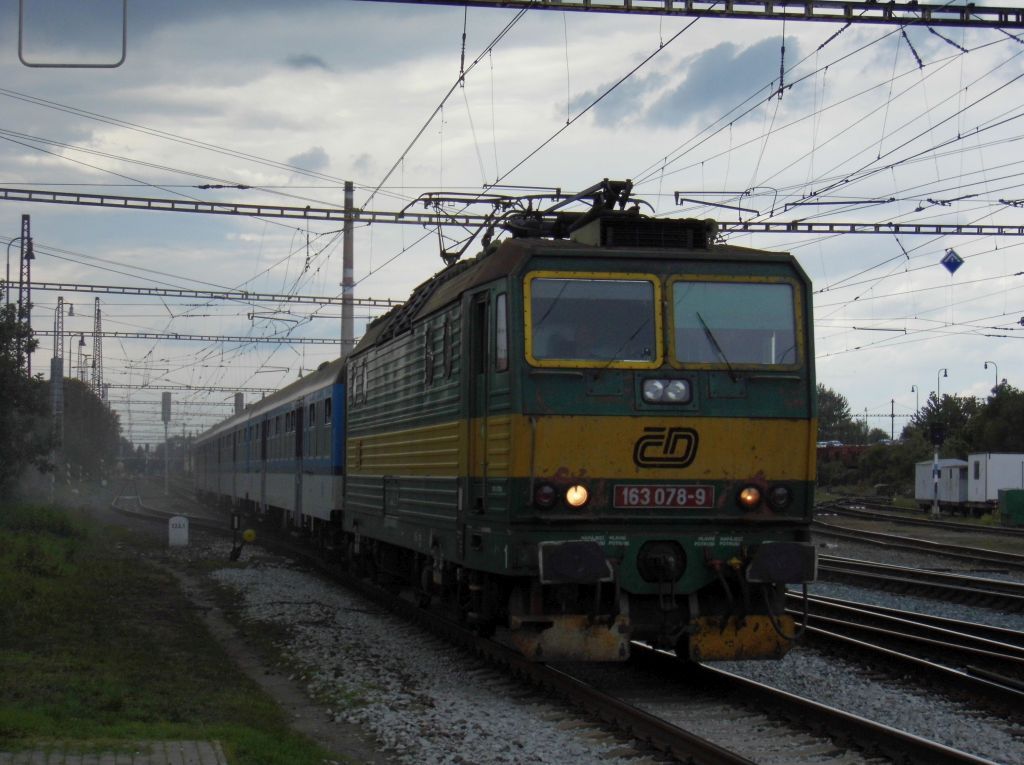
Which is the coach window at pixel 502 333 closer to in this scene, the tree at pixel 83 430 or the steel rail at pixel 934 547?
the steel rail at pixel 934 547

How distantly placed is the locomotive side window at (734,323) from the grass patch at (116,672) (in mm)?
4289

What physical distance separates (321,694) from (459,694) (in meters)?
1.17

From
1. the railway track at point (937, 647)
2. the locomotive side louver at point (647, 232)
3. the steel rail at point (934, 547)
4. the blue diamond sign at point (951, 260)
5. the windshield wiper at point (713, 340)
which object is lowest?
the steel rail at point (934, 547)

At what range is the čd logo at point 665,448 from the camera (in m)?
9.92

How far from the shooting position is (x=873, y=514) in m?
44.2

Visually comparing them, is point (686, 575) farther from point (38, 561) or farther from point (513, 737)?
point (38, 561)

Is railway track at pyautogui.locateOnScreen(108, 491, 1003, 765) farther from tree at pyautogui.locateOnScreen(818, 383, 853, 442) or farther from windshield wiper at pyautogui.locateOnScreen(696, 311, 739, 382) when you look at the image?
tree at pyautogui.locateOnScreen(818, 383, 853, 442)

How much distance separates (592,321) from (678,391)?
0.88m

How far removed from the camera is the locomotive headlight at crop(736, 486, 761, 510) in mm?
10070

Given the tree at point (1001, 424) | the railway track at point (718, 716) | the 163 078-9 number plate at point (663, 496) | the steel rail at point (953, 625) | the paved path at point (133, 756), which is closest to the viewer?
the paved path at point (133, 756)

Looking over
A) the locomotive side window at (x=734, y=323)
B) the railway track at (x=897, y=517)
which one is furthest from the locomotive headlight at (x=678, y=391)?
the railway track at (x=897, y=517)

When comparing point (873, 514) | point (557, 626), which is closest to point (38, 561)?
point (557, 626)

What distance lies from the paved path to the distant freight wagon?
138ft

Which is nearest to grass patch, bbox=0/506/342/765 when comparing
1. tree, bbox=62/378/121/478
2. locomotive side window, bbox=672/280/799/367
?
locomotive side window, bbox=672/280/799/367
